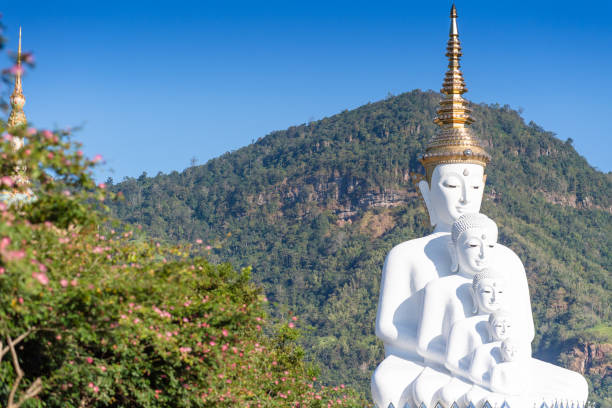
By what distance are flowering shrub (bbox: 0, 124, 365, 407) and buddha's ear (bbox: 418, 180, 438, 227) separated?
407 cm

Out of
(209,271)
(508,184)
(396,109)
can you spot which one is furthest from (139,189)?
(209,271)

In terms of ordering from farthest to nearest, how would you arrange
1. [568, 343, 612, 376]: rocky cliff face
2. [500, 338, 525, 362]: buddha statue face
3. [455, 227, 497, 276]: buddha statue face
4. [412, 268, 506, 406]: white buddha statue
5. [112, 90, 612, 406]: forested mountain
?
[112, 90, 612, 406]: forested mountain → [568, 343, 612, 376]: rocky cliff face → [455, 227, 497, 276]: buddha statue face → [412, 268, 506, 406]: white buddha statue → [500, 338, 525, 362]: buddha statue face

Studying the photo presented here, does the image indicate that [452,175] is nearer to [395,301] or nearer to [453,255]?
[453,255]

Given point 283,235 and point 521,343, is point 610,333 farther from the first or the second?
point 521,343

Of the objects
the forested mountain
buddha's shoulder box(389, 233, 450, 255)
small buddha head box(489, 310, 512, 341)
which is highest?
the forested mountain

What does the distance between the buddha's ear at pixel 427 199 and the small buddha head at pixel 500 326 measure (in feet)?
7.23

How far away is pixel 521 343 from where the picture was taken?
10445mm

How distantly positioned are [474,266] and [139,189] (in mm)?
64055

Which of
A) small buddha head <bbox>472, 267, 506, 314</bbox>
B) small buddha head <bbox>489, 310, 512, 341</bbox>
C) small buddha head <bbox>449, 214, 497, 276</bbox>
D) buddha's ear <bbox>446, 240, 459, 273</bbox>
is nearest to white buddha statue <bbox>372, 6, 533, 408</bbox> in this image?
buddha's ear <bbox>446, 240, 459, 273</bbox>

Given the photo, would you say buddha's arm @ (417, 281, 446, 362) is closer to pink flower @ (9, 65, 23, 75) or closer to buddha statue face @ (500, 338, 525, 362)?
buddha statue face @ (500, 338, 525, 362)

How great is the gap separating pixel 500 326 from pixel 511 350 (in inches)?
12.0

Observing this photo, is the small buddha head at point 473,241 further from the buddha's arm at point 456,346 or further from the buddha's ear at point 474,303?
the buddha's arm at point 456,346

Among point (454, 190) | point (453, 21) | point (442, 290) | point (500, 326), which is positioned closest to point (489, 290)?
point (500, 326)

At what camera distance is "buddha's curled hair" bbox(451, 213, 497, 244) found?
430 inches
